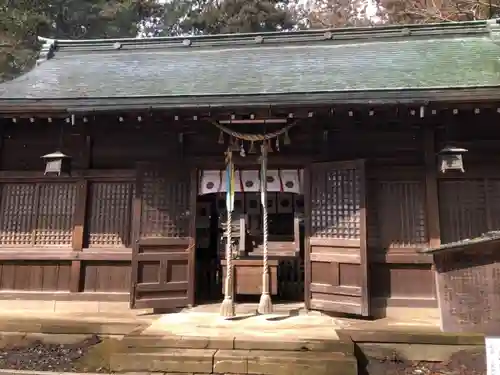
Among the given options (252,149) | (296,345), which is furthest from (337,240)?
(296,345)

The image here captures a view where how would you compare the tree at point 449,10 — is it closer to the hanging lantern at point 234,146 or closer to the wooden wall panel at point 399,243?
the wooden wall panel at point 399,243

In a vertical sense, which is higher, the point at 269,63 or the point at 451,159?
the point at 269,63

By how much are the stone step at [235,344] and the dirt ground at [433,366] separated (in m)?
0.55

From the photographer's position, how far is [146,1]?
25984mm

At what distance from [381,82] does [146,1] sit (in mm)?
22477

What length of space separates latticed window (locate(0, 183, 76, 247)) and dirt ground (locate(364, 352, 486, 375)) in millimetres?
5820

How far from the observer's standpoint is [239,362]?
4961 millimetres

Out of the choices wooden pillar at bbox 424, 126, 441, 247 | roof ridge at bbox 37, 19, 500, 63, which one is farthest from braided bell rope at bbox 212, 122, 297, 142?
roof ridge at bbox 37, 19, 500, 63

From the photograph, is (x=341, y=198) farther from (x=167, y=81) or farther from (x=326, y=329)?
(x=167, y=81)

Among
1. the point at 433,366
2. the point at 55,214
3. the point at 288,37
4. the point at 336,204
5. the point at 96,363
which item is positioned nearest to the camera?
the point at 433,366

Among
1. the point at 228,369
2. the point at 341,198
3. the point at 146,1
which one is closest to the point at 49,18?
the point at 146,1

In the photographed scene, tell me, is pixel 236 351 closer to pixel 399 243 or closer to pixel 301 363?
pixel 301 363

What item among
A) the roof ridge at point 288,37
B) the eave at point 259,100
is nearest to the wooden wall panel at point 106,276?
the eave at point 259,100

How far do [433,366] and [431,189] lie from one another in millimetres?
2912
